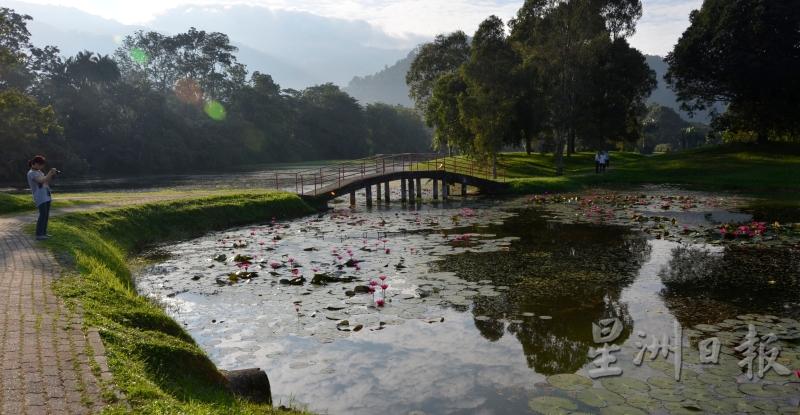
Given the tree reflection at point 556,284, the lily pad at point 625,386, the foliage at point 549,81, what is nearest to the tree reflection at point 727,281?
the tree reflection at point 556,284

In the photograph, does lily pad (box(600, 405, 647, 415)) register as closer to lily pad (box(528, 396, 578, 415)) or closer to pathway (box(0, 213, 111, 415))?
lily pad (box(528, 396, 578, 415))

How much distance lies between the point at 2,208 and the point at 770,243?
2525cm

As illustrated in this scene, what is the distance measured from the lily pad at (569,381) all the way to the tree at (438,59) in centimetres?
5986

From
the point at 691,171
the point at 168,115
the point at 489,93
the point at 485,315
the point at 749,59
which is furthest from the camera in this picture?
the point at 168,115

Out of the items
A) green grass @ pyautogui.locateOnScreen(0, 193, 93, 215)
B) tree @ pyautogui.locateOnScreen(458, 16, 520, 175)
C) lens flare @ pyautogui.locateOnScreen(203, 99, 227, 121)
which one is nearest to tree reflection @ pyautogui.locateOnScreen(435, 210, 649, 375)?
green grass @ pyautogui.locateOnScreen(0, 193, 93, 215)

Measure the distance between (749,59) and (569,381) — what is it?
48.9 metres

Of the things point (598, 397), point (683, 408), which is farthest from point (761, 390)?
point (598, 397)

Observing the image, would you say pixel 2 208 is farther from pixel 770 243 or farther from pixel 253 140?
pixel 253 140

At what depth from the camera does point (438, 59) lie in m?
67.3

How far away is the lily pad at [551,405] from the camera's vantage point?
6.82m

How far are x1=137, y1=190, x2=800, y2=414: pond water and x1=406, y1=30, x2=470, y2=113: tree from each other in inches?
1967

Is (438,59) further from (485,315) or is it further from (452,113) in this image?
(485,315)

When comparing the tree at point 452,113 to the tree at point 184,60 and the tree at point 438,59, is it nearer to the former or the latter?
the tree at point 438,59

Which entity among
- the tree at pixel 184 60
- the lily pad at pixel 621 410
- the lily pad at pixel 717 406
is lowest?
the lily pad at pixel 717 406
